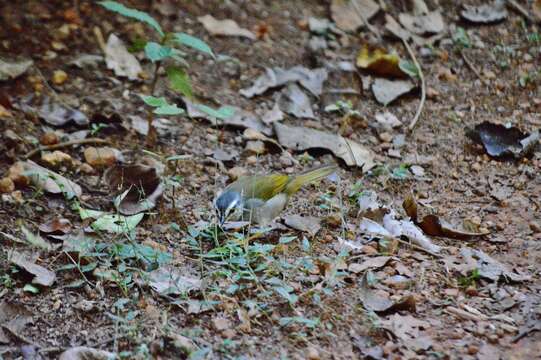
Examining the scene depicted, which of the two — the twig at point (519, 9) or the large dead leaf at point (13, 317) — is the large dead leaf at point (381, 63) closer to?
the twig at point (519, 9)

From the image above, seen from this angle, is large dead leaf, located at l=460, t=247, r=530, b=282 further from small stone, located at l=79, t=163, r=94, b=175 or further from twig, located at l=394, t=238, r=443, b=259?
small stone, located at l=79, t=163, r=94, b=175

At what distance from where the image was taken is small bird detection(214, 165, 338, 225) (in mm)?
4684

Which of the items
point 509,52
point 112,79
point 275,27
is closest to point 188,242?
point 112,79

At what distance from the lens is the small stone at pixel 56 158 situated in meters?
5.16

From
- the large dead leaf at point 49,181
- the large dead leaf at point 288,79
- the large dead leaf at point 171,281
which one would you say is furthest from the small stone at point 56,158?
the large dead leaf at point 288,79

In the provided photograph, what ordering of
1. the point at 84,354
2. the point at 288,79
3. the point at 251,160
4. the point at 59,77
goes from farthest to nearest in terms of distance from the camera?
the point at 288,79 → the point at 59,77 → the point at 251,160 → the point at 84,354

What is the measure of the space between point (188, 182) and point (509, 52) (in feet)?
10.6

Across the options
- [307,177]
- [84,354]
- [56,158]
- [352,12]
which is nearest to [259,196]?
[307,177]

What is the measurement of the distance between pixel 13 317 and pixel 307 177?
81.7 inches

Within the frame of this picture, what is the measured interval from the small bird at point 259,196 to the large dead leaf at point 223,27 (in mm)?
2039

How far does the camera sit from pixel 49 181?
4.91 metres

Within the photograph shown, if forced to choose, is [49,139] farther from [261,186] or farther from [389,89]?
[389,89]

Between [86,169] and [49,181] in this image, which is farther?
[86,169]

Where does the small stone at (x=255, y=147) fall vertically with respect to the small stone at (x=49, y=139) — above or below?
above
